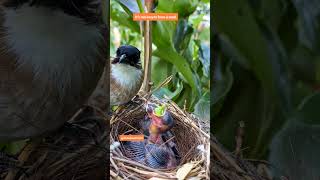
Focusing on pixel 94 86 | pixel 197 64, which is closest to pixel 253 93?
pixel 197 64

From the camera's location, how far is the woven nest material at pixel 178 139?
6.51 feet

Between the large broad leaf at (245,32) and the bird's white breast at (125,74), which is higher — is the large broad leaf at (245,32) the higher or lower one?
the higher one

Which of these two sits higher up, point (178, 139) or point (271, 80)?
point (271, 80)

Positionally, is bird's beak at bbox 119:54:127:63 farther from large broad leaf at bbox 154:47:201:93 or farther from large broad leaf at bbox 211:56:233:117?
large broad leaf at bbox 211:56:233:117

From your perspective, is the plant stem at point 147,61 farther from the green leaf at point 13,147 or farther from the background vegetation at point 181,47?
the green leaf at point 13,147

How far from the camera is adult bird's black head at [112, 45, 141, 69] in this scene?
1961 mm

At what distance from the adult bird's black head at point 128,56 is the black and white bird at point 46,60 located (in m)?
0.06

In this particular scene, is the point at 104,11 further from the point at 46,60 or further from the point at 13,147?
the point at 13,147

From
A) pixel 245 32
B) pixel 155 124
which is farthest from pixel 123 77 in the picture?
pixel 245 32

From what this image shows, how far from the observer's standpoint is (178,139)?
1995mm

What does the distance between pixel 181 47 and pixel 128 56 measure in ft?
0.78

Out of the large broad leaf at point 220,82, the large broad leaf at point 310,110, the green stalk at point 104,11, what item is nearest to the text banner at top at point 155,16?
the green stalk at point 104,11

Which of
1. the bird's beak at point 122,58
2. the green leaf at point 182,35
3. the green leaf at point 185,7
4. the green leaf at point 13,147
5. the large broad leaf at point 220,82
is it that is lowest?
the green leaf at point 13,147

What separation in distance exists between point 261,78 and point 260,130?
224 mm
